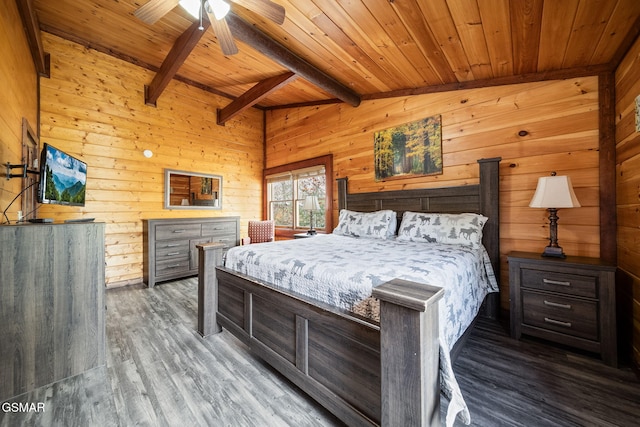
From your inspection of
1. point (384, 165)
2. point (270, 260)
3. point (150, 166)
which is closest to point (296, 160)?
point (384, 165)

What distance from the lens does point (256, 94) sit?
3.98 meters

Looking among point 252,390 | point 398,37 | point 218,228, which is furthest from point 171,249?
point 398,37

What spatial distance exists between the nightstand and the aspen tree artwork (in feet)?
4.70

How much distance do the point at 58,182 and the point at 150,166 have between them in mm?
2221

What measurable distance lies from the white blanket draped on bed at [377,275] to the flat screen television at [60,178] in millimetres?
1332

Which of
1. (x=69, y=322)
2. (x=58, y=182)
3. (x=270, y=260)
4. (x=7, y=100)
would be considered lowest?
(x=69, y=322)

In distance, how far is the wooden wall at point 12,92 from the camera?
1.86 meters

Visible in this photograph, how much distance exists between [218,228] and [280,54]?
292 centimetres

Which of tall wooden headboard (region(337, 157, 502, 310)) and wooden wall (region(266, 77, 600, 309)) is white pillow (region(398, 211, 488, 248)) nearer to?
tall wooden headboard (region(337, 157, 502, 310))

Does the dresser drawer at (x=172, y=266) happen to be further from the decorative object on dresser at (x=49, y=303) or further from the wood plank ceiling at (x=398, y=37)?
the wood plank ceiling at (x=398, y=37)

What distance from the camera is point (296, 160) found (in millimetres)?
4895

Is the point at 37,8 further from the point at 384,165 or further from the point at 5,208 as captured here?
the point at 384,165

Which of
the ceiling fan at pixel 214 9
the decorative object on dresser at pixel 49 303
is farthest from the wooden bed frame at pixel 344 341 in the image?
the ceiling fan at pixel 214 9

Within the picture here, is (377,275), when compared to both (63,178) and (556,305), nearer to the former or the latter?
(556,305)
